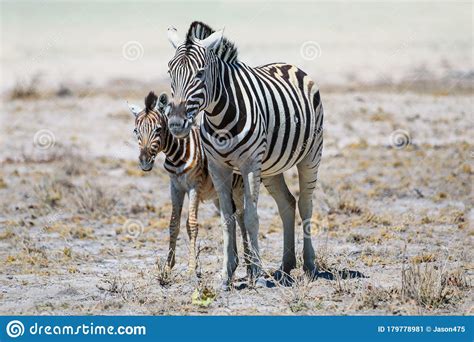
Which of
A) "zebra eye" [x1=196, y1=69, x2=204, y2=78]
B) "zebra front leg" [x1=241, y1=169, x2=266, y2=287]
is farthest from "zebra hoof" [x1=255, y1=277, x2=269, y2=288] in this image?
"zebra eye" [x1=196, y1=69, x2=204, y2=78]

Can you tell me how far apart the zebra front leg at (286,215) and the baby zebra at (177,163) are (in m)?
0.39

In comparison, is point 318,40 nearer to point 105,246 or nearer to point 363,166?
point 363,166

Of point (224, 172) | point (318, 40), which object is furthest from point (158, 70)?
point (224, 172)

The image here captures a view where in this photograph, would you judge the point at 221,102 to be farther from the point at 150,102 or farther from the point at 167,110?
the point at 150,102

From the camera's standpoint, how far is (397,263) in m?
9.46

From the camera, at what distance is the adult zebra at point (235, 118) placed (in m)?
7.43

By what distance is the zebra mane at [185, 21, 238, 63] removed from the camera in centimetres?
780

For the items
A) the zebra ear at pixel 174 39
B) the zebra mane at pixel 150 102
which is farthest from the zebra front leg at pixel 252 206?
the zebra mane at pixel 150 102

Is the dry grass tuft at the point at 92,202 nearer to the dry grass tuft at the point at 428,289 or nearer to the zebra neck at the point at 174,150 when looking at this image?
the zebra neck at the point at 174,150

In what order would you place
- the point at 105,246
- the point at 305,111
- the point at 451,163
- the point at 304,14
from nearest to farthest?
the point at 305,111 < the point at 105,246 < the point at 451,163 < the point at 304,14

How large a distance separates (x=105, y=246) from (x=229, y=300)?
359 centimetres

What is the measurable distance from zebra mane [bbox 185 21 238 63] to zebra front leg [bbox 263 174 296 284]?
1578 mm

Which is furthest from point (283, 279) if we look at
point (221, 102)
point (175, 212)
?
point (221, 102)

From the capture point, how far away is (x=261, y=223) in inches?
489
